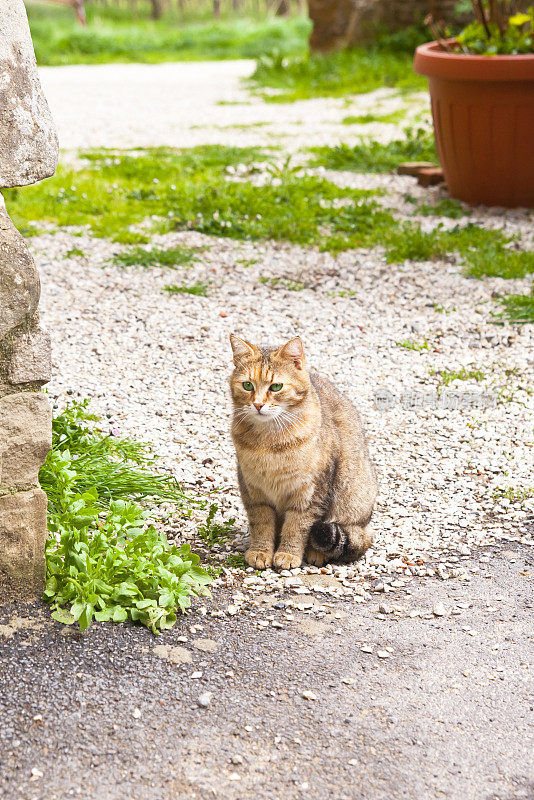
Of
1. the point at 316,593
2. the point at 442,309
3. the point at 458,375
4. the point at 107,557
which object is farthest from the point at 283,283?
the point at 107,557

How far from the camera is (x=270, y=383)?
3.79 m

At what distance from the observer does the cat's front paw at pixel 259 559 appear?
3857 millimetres

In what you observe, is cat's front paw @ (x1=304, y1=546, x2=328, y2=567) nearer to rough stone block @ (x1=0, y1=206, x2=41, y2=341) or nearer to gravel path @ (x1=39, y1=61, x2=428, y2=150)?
rough stone block @ (x1=0, y1=206, x2=41, y2=341)

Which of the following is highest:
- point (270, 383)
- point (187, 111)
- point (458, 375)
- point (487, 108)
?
point (487, 108)

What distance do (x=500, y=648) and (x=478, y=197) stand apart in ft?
20.0

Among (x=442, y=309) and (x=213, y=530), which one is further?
(x=442, y=309)

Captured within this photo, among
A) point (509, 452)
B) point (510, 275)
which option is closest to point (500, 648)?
point (509, 452)

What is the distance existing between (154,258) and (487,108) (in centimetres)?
319

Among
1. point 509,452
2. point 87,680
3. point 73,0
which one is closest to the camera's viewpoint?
point 87,680

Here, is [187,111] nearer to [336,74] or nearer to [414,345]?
[336,74]

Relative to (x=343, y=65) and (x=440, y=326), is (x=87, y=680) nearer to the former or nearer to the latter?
(x=440, y=326)

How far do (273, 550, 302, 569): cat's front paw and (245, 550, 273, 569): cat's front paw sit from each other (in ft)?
0.09

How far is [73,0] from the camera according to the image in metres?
5.86

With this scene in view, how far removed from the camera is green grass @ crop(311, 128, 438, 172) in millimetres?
10078
